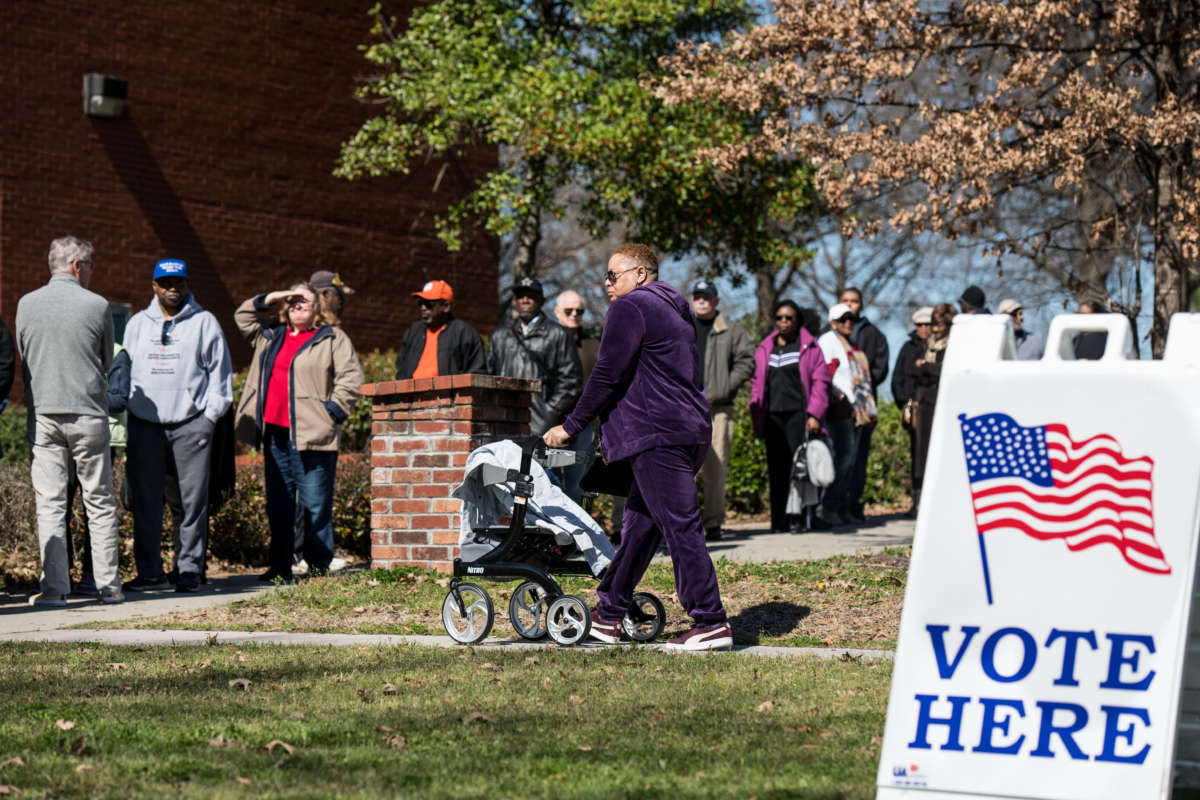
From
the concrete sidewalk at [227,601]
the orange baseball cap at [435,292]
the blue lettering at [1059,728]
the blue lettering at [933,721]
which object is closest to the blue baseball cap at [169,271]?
the orange baseball cap at [435,292]

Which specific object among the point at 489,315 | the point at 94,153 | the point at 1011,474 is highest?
the point at 94,153

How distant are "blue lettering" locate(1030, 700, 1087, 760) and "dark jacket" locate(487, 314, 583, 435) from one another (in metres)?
6.97

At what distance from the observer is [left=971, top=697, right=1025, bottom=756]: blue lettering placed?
3.82 metres

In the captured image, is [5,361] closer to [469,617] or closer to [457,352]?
[457,352]

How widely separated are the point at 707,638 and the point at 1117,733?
3.19 m

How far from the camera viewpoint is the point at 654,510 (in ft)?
22.1

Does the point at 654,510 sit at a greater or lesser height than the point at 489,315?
lesser

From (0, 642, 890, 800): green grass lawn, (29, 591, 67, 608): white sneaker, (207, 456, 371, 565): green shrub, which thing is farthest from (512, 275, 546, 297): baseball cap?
(0, 642, 890, 800): green grass lawn

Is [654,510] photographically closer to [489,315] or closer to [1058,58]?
[1058,58]

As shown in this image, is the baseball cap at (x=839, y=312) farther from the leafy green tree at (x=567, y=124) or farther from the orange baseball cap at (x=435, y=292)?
the leafy green tree at (x=567, y=124)

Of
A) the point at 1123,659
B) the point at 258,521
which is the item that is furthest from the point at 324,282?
the point at 1123,659

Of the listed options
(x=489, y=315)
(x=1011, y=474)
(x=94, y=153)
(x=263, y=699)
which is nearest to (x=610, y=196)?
(x=489, y=315)

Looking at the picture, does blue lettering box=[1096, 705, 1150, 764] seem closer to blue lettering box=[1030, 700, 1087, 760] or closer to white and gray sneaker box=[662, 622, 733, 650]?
blue lettering box=[1030, 700, 1087, 760]

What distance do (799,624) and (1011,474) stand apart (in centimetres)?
413
